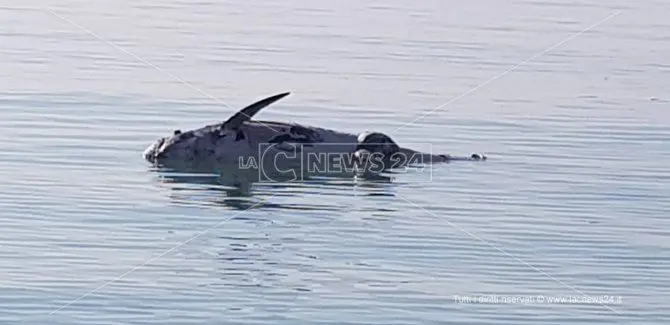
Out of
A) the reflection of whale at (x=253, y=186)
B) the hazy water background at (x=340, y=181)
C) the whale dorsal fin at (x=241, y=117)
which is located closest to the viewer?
the hazy water background at (x=340, y=181)

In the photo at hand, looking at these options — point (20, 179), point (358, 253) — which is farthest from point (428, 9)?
point (358, 253)

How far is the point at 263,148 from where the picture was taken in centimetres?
1530

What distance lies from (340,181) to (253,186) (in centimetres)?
76

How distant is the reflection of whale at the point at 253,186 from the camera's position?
13422 mm

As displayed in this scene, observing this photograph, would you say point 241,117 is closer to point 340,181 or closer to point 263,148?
point 263,148

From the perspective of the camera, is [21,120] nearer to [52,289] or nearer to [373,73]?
[373,73]

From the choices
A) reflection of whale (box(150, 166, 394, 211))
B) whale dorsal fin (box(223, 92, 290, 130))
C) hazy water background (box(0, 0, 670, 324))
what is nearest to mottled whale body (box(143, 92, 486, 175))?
whale dorsal fin (box(223, 92, 290, 130))

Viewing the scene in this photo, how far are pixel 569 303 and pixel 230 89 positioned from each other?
940 centimetres

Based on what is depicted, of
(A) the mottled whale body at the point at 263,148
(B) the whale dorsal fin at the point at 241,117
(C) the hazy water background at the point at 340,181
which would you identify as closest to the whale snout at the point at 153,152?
(A) the mottled whale body at the point at 263,148

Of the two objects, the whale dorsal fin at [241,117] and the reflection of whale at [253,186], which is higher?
the whale dorsal fin at [241,117]

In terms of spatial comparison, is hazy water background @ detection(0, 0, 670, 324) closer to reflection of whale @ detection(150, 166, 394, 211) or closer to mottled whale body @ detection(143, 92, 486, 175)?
reflection of whale @ detection(150, 166, 394, 211)

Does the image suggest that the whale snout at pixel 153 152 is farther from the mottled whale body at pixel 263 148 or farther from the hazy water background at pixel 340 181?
the hazy water background at pixel 340 181

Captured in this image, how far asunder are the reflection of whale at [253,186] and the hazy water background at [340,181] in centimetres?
5

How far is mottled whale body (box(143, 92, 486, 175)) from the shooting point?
49.9 feet
